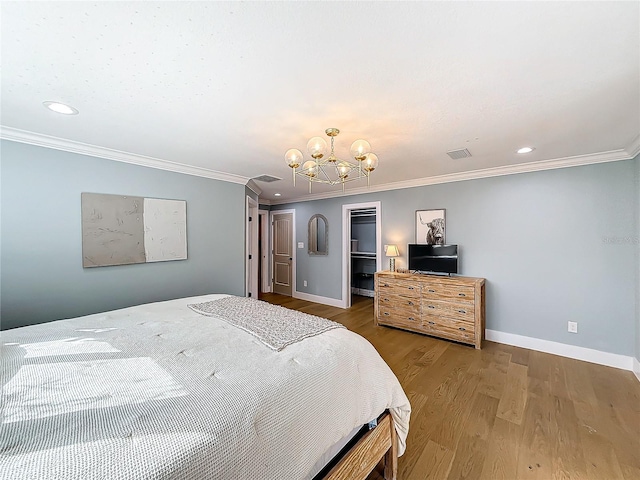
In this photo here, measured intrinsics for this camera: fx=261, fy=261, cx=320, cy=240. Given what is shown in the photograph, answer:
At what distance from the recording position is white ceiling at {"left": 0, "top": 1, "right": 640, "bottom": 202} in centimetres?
109

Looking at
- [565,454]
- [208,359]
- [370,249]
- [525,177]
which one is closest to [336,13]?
[208,359]

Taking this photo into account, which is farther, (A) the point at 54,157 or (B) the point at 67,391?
(A) the point at 54,157

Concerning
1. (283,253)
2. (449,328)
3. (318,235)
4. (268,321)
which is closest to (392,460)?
(268,321)

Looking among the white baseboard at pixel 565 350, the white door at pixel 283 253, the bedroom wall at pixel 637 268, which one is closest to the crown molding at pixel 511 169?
the bedroom wall at pixel 637 268

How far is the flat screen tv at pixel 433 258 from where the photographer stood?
3834mm

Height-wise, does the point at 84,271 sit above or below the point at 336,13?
below

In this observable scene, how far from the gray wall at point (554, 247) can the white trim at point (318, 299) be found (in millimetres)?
2468

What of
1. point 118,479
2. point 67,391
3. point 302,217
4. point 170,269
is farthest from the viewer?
point 302,217

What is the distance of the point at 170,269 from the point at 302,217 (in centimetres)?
318

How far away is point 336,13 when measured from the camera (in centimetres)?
107

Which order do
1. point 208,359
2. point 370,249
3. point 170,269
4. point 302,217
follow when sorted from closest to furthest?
point 208,359 < point 170,269 < point 302,217 < point 370,249

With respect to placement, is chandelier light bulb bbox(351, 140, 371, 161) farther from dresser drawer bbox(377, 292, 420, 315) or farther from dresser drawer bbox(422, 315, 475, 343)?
dresser drawer bbox(422, 315, 475, 343)

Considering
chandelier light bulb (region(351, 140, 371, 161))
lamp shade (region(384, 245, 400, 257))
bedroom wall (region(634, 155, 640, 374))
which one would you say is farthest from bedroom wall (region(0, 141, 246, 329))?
bedroom wall (region(634, 155, 640, 374))

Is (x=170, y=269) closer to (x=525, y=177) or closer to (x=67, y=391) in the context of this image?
(x=67, y=391)
